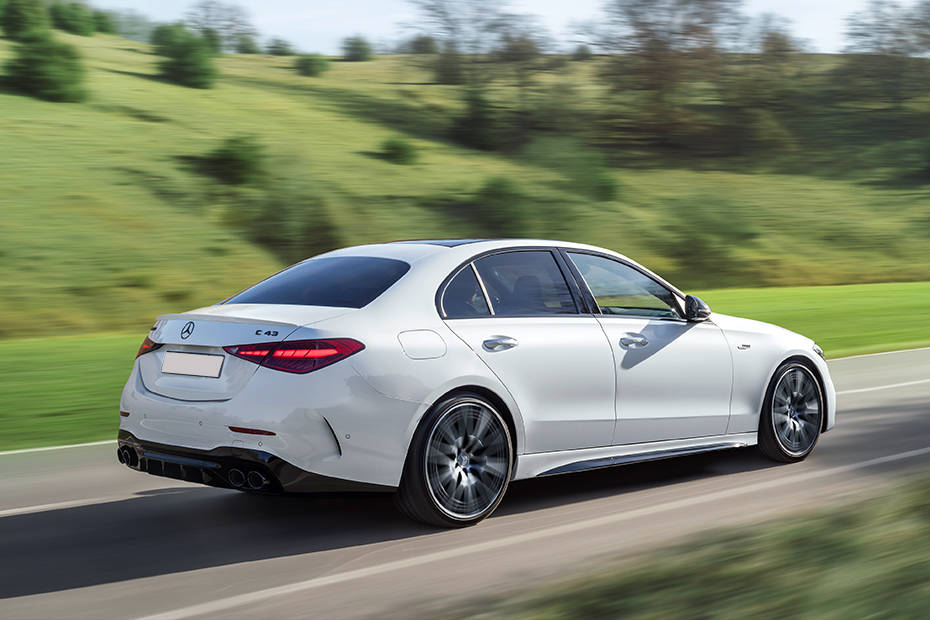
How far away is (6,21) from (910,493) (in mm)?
48164

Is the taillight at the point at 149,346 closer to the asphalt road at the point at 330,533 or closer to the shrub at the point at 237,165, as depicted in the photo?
the asphalt road at the point at 330,533

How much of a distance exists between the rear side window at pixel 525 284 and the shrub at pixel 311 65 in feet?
202

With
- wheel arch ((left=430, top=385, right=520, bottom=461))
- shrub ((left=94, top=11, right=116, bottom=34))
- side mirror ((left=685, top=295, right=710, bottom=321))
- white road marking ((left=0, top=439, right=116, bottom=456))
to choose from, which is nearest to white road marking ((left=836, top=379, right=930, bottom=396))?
side mirror ((left=685, top=295, right=710, bottom=321))

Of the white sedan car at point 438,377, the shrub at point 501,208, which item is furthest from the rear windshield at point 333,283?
the shrub at point 501,208

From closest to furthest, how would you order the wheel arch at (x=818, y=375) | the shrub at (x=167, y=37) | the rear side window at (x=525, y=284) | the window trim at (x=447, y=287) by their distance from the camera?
1. the window trim at (x=447, y=287)
2. the rear side window at (x=525, y=284)
3. the wheel arch at (x=818, y=375)
4. the shrub at (x=167, y=37)

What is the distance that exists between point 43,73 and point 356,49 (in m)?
37.1

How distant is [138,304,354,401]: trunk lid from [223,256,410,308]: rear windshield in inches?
6.1

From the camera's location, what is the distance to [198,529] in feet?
20.9

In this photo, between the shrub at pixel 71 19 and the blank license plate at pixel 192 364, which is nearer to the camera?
the blank license plate at pixel 192 364

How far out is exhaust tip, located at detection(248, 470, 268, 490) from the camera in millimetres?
5805

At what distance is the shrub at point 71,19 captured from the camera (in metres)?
69.8

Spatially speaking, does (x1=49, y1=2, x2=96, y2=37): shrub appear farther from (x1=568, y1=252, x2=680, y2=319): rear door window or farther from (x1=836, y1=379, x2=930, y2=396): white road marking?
(x1=568, y1=252, x2=680, y2=319): rear door window

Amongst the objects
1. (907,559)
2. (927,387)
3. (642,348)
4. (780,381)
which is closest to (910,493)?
(907,559)

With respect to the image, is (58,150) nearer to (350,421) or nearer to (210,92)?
(210,92)
